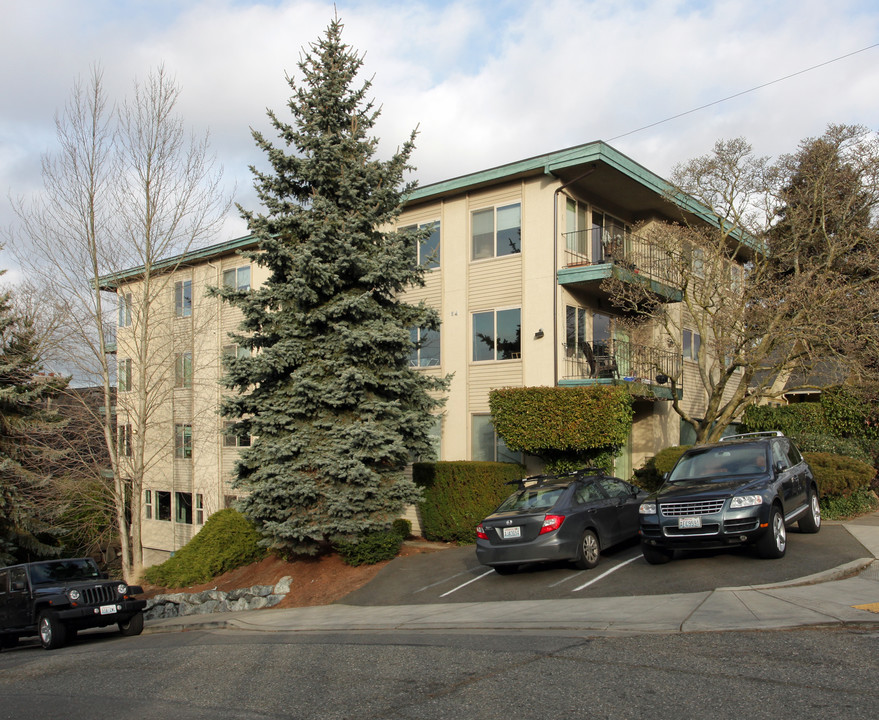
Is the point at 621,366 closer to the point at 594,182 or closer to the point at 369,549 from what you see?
the point at 594,182

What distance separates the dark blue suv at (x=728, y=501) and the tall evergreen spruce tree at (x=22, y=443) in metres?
18.7

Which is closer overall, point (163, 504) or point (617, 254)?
point (617, 254)

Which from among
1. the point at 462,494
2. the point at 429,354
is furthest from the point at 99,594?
the point at 429,354

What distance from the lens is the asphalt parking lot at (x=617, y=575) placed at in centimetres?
996

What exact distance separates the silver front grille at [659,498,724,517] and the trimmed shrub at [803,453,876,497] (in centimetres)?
596

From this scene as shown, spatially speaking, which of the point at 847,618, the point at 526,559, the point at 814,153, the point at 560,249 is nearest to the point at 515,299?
the point at 560,249

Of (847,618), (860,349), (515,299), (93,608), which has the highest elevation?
(515,299)

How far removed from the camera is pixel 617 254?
757 inches

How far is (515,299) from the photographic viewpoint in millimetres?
19719

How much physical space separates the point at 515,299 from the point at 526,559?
9522mm

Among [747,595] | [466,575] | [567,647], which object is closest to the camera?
[567,647]

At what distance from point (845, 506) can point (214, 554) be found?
1493 centimetres

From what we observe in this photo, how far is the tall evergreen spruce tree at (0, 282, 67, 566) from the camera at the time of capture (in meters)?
22.4

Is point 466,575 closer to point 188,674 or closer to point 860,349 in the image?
point 188,674
